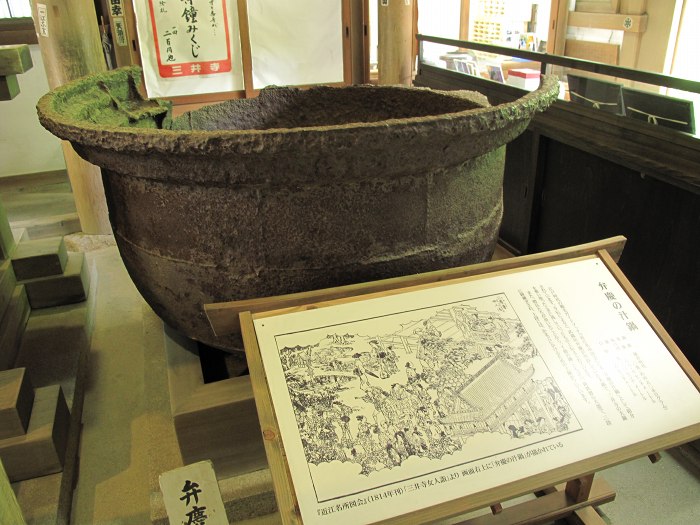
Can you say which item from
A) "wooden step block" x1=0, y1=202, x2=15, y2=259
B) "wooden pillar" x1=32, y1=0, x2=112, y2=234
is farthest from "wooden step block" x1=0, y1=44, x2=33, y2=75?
"wooden pillar" x1=32, y1=0, x2=112, y2=234

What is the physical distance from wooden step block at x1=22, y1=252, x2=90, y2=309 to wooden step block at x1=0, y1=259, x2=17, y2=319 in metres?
0.08

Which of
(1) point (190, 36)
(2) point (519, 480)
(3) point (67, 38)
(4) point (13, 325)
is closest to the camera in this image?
(2) point (519, 480)

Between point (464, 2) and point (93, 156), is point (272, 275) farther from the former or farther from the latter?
point (464, 2)

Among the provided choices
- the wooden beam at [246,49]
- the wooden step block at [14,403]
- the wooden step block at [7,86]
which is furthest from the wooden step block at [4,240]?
the wooden beam at [246,49]

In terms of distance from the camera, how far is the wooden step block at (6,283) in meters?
2.35

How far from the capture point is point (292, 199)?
51.7 inches

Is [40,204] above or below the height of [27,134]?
below

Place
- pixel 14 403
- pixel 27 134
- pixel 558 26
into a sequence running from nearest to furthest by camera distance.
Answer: pixel 14 403, pixel 27 134, pixel 558 26

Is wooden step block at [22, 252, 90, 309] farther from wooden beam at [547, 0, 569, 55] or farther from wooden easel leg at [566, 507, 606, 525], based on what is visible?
wooden beam at [547, 0, 569, 55]

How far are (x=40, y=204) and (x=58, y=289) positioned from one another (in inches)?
70.5

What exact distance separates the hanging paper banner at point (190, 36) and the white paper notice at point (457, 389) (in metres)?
2.87

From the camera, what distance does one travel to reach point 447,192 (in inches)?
56.9

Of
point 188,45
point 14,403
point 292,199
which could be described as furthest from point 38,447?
point 188,45

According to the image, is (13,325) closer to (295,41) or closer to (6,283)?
(6,283)
